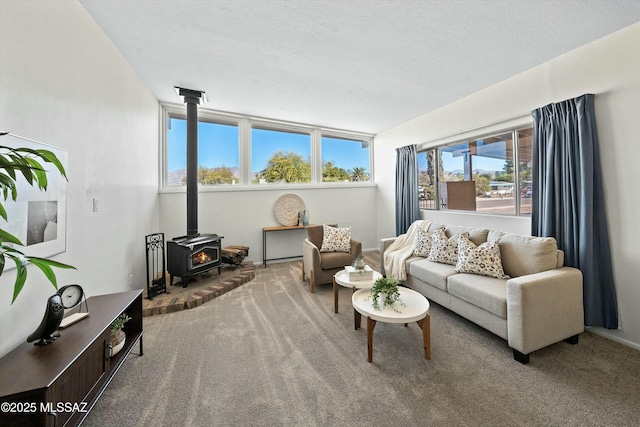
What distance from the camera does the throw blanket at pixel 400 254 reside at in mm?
3271

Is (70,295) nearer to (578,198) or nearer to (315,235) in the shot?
(315,235)

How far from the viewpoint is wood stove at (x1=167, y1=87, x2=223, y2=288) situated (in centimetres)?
326

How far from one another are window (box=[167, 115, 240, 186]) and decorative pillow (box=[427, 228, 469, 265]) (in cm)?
348

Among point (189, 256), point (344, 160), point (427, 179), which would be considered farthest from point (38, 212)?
point (344, 160)

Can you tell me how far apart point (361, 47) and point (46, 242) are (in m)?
2.96

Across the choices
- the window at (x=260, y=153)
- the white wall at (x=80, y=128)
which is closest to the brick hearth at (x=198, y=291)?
the white wall at (x=80, y=128)

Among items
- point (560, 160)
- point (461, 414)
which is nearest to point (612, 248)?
point (560, 160)

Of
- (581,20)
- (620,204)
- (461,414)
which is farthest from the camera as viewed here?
(620,204)

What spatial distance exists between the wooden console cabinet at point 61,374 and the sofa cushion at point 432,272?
2.82 meters

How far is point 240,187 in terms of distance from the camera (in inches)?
181

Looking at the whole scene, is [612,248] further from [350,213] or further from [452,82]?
[350,213]

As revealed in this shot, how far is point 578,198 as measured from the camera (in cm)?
240

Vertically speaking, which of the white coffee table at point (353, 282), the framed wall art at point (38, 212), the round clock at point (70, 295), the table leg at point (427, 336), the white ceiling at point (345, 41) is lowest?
the table leg at point (427, 336)

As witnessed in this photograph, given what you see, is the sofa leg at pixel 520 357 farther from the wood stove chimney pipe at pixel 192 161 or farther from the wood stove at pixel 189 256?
the wood stove chimney pipe at pixel 192 161
